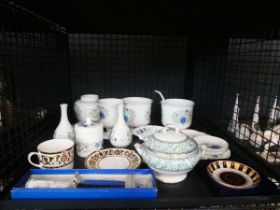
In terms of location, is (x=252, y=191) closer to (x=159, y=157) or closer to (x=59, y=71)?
(x=159, y=157)

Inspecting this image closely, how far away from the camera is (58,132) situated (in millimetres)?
633

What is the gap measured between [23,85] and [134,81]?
583 millimetres

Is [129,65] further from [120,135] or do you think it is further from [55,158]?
[55,158]

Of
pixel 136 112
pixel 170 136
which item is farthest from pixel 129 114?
pixel 170 136

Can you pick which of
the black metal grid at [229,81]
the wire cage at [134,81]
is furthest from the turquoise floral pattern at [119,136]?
the black metal grid at [229,81]

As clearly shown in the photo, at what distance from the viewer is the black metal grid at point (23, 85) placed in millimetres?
497

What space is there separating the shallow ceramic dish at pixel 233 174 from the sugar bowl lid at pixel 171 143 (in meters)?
0.10

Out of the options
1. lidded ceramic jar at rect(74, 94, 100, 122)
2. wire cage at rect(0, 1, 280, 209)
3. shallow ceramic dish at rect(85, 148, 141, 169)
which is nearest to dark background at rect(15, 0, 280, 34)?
wire cage at rect(0, 1, 280, 209)

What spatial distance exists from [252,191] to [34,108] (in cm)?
62

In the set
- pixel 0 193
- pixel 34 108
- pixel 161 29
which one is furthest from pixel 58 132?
pixel 161 29

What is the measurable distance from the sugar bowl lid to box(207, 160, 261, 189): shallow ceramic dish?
10cm

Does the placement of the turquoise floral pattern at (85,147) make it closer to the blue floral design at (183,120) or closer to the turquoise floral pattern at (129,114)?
the turquoise floral pattern at (129,114)

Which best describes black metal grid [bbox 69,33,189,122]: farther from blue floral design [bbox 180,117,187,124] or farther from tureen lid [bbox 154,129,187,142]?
tureen lid [bbox 154,129,187,142]

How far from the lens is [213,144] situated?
25.8 inches
